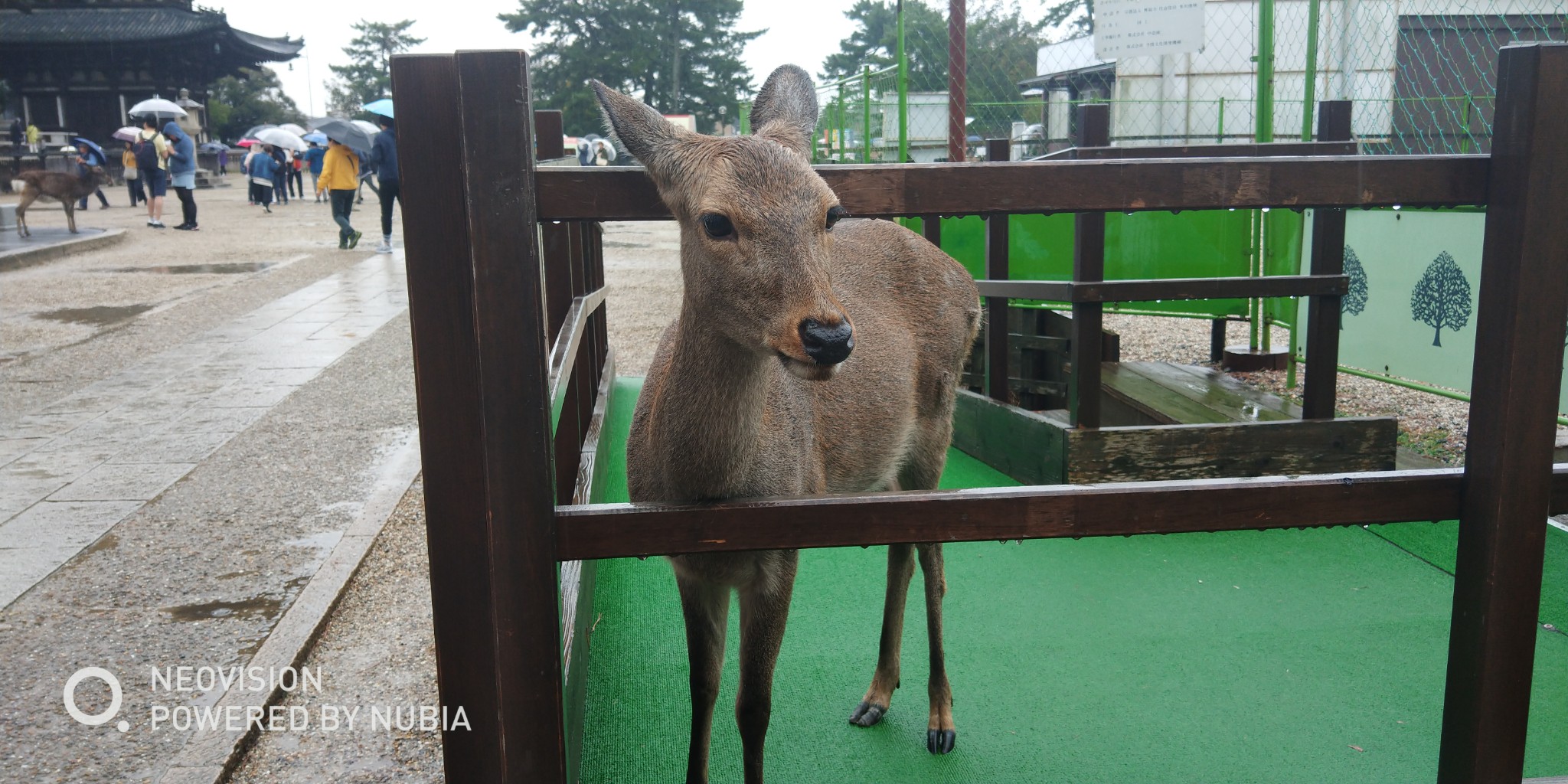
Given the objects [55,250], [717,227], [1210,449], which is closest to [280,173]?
[55,250]

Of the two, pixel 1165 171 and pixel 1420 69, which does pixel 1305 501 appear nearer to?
pixel 1165 171

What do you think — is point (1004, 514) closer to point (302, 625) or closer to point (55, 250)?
point (302, 625)

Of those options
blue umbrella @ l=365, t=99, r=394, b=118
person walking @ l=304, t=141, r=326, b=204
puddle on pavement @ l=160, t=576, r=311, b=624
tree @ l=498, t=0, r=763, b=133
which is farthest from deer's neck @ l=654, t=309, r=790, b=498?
tree @ l=498, t=0, r=763, b=133

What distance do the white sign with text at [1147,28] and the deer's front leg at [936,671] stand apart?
507 cm

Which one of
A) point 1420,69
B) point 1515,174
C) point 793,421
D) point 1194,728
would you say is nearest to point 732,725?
point 793,421

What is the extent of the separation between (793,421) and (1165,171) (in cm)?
125

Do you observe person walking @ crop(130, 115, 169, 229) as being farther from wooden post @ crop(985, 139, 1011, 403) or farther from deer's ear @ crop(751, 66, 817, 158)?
deer's ear @ crop(751, 66, 817, 158)

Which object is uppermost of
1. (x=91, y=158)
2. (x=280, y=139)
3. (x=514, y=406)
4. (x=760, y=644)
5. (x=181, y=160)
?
(x=280, y=139)

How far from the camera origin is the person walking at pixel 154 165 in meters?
19.9

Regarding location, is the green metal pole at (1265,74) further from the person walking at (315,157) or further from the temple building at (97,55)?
the temple building at (97,55)

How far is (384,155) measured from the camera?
15.2 m

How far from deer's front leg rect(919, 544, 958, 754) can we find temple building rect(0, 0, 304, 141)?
42135mm

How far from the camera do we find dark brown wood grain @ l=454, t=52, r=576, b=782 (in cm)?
176

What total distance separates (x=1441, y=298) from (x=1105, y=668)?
378cm
